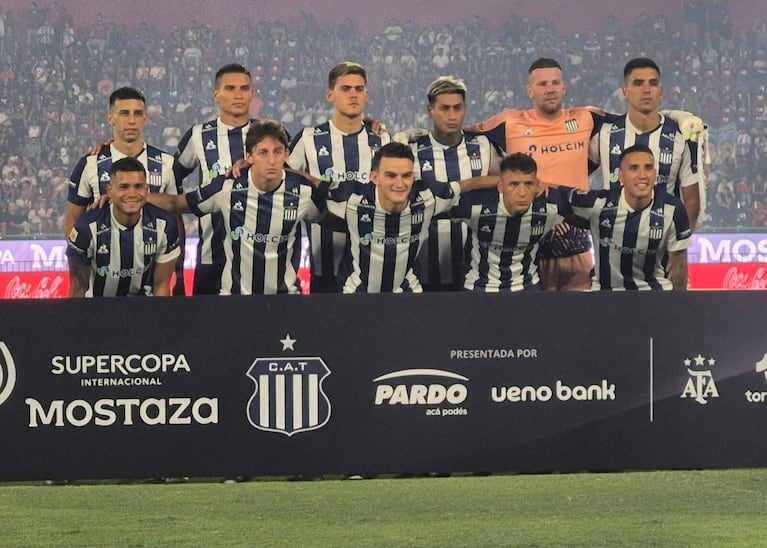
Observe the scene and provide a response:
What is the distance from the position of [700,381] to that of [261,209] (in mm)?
2252

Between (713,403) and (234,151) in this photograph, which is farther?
(234,151)

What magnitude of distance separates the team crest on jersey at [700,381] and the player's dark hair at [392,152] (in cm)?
163

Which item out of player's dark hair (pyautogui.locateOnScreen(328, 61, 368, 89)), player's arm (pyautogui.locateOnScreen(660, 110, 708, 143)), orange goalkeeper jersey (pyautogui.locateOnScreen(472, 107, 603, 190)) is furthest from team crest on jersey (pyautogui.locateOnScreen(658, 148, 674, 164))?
player's dark hair (pyautogui.locateOnScreen(328, 61, 368, 89))

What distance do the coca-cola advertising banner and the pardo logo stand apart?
187 inches

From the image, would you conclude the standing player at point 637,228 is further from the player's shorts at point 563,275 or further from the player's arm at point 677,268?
the player's shorts at point 563,275

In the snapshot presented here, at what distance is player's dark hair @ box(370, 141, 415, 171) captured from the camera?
5.82m

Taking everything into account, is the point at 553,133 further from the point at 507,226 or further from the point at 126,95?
the point at 126,95

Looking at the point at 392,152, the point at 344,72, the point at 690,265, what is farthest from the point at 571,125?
the point at 690,265

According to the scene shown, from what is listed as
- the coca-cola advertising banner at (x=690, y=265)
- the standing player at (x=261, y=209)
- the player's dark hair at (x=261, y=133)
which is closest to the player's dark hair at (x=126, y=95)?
the standing player at (x=261, y=209)

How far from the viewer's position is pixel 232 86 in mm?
6367

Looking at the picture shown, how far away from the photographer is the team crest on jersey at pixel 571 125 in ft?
21.0

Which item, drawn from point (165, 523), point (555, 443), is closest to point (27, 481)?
point (165, 523)

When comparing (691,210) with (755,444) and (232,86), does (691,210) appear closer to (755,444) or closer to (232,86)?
(755,444)

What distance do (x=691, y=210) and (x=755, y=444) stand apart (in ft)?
4.59
